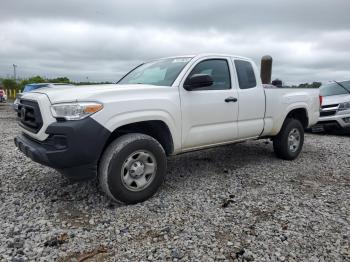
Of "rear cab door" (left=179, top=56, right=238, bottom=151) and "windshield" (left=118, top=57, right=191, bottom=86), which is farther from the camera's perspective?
"windshield" (left=118, top=57, right=191, bottom=86)

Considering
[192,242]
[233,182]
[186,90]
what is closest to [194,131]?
[186,90]

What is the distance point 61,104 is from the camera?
327 cm

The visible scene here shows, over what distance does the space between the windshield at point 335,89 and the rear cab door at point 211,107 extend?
6.38 metres

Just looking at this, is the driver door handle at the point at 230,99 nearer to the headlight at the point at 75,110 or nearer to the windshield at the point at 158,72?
the windshield at the point at 158,72

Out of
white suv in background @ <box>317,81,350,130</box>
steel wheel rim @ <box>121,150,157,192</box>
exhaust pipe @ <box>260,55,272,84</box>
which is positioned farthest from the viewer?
exhaust pipe @ <box>260,55,272,84</box>

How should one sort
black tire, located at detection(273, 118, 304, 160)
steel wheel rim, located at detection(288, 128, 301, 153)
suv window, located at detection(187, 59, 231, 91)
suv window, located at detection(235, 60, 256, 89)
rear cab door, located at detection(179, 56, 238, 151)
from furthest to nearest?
steel wheel rim, located at detection(288, 128, 301, 153) → black tire, located at detection(273, 118, 304, 160) → suv window, located at detection(235, 60, 256, 89) → suv window, located at detection(187, 59, 231, 91) → rear cab door, located at detection(179, 56, 238, 151)

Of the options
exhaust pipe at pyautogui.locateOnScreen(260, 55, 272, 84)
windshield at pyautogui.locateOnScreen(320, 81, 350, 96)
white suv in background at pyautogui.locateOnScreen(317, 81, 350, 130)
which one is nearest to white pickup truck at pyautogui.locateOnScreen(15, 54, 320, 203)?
white suv in background at pyautogui.locateOnScreen(317, 81, 350, 130)

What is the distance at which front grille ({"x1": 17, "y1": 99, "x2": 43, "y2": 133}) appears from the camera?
11.3 ft

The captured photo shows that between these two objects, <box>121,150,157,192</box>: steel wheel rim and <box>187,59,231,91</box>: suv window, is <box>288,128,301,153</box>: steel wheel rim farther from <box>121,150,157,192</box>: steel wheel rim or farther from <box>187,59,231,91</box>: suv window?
<box>121,150,157,192</box>: steel wheel rim

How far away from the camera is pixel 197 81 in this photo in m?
3.99

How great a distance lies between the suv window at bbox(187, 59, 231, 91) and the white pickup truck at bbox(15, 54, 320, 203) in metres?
0.01

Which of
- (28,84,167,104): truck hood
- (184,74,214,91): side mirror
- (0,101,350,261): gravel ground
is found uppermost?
(184,74,214,91): side mirror

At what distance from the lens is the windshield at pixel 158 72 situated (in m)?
4.27

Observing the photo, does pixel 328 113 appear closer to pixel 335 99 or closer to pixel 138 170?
pixel 335 99
